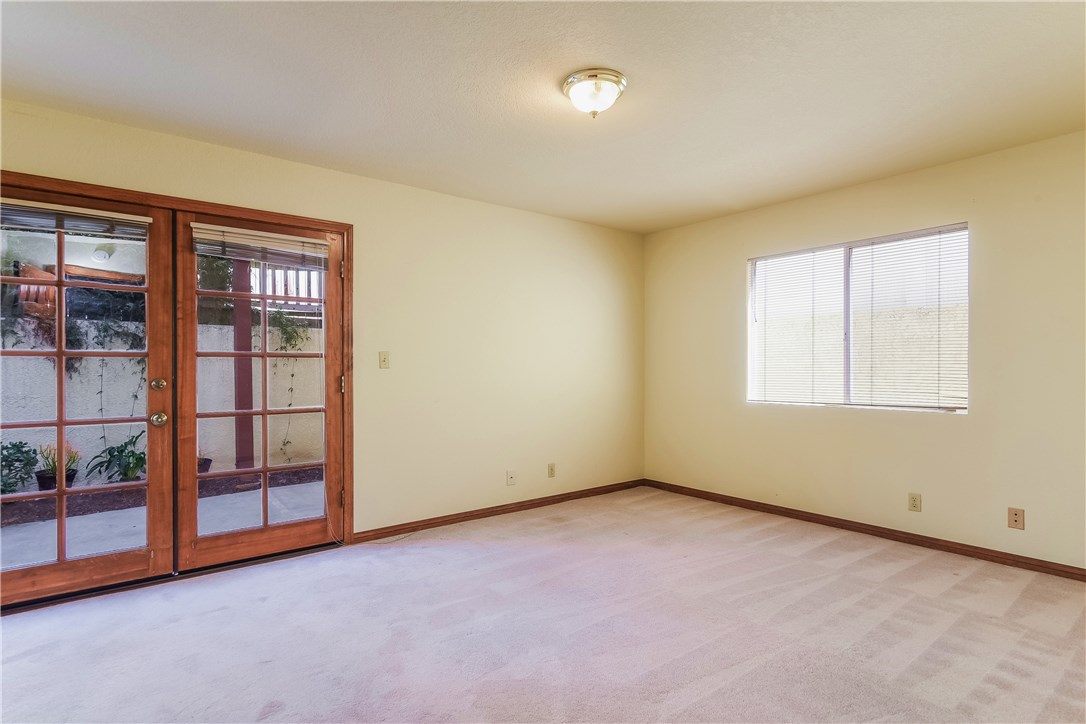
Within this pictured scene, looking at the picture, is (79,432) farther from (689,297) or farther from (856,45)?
(689,297)

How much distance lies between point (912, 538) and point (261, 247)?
4.71 metres

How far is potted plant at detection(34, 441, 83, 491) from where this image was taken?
2738 millimetres

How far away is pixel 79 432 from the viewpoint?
2834 mm

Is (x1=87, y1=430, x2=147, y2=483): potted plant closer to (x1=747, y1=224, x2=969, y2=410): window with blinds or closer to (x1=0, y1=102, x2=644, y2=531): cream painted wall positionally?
(x1=0, y1=102, x2=644, y2=531): cream painted wall

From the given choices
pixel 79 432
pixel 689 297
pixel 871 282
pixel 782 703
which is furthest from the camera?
pixel 689 297

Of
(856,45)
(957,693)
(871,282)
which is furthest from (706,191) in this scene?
(957,693)

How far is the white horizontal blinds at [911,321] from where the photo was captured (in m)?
3.49

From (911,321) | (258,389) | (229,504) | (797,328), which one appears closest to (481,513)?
(229,504)

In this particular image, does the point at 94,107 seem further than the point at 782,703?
Yes

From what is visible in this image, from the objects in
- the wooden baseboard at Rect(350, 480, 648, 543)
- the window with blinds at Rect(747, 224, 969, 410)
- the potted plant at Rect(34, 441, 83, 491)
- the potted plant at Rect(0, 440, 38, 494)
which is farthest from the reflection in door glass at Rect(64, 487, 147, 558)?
the window with blinds at Rect(747, 224, 969, 410)

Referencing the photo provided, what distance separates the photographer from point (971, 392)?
11.1 feet

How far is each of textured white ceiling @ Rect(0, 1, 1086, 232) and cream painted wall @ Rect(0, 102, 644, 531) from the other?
0.76ft

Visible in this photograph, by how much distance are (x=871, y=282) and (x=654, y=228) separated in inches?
79.9

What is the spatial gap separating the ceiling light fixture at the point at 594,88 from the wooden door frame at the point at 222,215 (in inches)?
76.1
